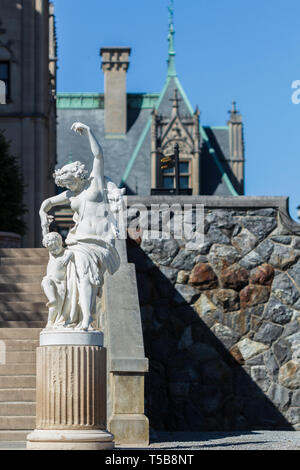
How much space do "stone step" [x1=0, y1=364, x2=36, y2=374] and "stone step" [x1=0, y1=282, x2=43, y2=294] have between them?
8.91 ft

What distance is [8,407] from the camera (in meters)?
14.0

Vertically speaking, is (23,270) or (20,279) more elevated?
(23,270)

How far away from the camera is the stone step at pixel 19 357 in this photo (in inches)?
577

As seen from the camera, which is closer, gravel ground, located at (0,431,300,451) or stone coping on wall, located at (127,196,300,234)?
gravel ground, located at (0,431,300,451)

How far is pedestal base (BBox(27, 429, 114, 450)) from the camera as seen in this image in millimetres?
10672

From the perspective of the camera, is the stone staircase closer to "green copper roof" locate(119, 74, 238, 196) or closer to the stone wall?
the stone wall

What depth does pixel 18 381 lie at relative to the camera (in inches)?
565

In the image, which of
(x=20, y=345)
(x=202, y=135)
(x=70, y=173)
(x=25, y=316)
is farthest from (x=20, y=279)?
(x=202, y=135)

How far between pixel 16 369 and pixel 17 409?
2.49 ft

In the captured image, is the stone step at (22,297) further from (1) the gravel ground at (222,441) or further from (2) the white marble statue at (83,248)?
(2) the white marble statue at (83,248)

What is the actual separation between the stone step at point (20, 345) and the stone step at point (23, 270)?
2812 mm

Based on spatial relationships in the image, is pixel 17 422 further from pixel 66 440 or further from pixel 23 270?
pixel 23 270

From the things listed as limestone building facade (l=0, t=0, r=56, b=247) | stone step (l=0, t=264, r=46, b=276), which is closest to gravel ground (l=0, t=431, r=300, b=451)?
stone step (l=0, t=264, r=46, b=276)

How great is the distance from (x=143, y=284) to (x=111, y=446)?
688 centimetres
